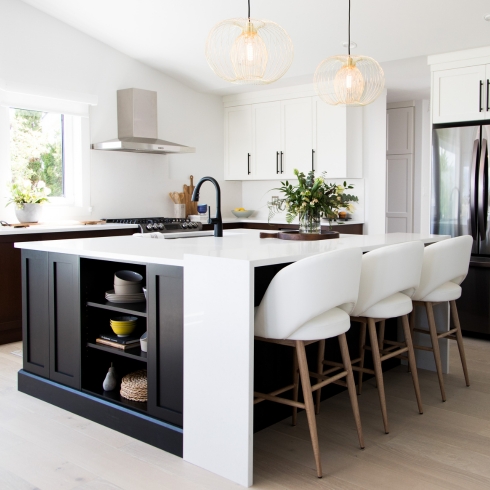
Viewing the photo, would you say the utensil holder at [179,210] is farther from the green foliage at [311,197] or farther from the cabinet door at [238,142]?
the green foliage at [311,197]

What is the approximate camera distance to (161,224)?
5.53 metres

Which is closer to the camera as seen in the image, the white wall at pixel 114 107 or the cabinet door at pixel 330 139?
the white wall at pixel 114 107

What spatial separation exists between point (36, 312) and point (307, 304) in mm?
1727

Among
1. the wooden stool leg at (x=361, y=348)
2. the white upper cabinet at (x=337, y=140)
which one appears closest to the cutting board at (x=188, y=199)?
the white upper cabinet at (x=337, y=140)

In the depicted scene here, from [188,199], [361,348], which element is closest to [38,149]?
[188,199]

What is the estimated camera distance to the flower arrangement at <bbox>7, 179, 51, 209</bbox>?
5129mm

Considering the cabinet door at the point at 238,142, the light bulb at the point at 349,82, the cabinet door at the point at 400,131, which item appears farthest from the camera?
the cabinet door at the point at 400,131

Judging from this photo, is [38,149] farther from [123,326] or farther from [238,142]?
[123,326]

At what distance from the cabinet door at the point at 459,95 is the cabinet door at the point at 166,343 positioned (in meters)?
3.40

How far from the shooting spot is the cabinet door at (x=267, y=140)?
6809mm

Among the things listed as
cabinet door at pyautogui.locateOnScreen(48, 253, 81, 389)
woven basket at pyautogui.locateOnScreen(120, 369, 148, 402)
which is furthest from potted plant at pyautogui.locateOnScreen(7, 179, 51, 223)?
woven basket at pyautogui.locateOnScreen(120, 369, 148, 402)

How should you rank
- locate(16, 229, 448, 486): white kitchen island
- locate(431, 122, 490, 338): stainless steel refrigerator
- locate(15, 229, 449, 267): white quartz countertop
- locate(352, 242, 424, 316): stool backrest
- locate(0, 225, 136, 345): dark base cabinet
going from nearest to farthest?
locate(16, 229, 448, 486): white kitchen island → locate(15, 229, 449, 267): white quartz countertop → locate(352, 242, 424, 316): stool backrest → locate(0, 225, 136, 345): dark base cabinet → locate(431, 122, 490, 338): stainless steel refrigerator

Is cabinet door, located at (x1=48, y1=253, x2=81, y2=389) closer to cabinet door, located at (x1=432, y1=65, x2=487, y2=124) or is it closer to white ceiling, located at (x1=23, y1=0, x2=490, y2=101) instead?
white ceiling, located at (x1=23, y1=0, x2=490, y2=101)

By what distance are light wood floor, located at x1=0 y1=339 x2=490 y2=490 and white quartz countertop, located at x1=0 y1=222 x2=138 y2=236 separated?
168 centimetres
